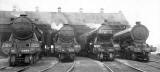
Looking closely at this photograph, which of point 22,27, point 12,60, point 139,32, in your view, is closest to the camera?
point 12,60

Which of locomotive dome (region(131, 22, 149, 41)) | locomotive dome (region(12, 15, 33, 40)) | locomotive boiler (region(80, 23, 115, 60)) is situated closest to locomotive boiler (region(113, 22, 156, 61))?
locomotive dome (region(131, 22, 149, 41))

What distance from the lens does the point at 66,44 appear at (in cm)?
1602

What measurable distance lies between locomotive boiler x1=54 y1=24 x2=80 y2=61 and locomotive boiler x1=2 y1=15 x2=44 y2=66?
2.40 meters

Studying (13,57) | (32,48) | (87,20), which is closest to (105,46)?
(32,48)

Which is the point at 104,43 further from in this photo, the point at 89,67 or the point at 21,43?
the point at 21,43

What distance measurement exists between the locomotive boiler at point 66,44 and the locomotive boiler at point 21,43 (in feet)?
7.86

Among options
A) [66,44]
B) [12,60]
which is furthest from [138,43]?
[12,60]

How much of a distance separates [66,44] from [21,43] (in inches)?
154

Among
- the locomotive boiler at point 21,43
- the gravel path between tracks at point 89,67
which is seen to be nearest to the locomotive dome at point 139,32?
the gravel path between tracks at point 89,67

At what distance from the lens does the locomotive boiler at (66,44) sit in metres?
15.6

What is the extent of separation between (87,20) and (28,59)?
2589 centimetres

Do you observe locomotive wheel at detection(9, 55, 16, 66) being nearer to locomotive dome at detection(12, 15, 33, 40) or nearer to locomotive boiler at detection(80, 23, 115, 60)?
locomotive dome at detection(12, 15, 33, 40)

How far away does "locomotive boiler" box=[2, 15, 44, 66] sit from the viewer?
13004 millimetres

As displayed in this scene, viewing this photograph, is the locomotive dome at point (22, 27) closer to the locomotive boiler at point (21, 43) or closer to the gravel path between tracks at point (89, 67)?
the locomotive boiler at point (21, 43)
